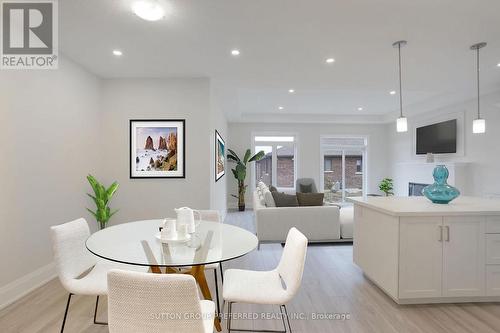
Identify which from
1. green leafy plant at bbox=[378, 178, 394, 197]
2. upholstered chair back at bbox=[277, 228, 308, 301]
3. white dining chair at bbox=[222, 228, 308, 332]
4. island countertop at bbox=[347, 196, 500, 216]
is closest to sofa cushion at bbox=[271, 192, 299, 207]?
island countertop at bbox=[347, 196, 500, 216]

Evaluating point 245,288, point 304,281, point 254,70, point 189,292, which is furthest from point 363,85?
point 189,292

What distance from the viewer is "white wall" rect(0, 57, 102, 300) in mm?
2438

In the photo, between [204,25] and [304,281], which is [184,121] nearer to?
[204,25]

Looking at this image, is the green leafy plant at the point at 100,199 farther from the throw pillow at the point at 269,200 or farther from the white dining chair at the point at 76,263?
the throw pillow at the point at 269,200

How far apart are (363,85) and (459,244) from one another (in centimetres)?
273

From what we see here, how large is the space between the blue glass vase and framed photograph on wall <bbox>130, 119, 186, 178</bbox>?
307 cm

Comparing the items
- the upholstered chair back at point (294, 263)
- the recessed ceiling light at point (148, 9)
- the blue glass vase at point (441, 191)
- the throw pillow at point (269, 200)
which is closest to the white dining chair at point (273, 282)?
the upholstered chair back at point (294, 263)

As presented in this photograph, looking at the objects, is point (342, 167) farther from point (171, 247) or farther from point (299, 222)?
point (171, 247)

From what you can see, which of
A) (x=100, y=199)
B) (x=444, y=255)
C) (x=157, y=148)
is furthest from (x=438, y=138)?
(x=100, y=199)

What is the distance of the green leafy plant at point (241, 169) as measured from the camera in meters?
7.41

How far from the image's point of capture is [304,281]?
2.90m

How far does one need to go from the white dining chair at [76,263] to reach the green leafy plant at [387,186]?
7129mm

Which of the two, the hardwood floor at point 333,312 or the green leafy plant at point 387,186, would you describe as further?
the green leafy plant at point 387,186

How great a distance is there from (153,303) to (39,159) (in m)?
2.55
